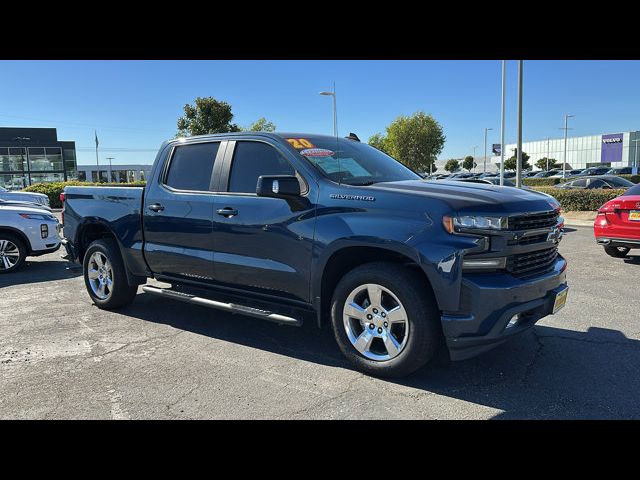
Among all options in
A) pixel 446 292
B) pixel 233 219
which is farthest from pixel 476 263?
pixel 233 219

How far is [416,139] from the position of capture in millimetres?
48812

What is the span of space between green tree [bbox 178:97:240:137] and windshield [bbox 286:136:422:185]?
25.2 m

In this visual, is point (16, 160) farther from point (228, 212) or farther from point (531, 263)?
point (531, 263)

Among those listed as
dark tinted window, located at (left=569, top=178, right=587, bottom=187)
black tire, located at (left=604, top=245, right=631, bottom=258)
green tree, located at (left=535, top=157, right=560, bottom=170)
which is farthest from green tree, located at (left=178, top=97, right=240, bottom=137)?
green tree, located at (left=535, top=157, right=560, bottom=170)

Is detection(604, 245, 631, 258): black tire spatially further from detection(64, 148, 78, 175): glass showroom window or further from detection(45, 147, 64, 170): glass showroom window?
detection(64, 148, 78, 175): glass showroom window

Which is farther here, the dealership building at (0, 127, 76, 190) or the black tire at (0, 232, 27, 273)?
the dealership building at (0, 127, 76, 190)

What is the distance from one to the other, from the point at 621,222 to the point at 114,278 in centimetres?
744

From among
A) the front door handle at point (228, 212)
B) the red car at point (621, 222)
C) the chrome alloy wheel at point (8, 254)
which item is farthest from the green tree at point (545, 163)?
the front door handle at point (228, 212)

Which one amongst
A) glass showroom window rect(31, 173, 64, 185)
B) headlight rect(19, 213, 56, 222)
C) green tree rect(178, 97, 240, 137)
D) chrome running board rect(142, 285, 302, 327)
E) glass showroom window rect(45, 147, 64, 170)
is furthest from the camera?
glass showroom window rect(45, 147, 64, 170)

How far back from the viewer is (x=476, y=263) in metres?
3.25

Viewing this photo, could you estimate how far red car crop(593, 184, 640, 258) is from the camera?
762 cm

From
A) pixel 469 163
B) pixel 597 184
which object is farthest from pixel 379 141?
pixel 597 184
